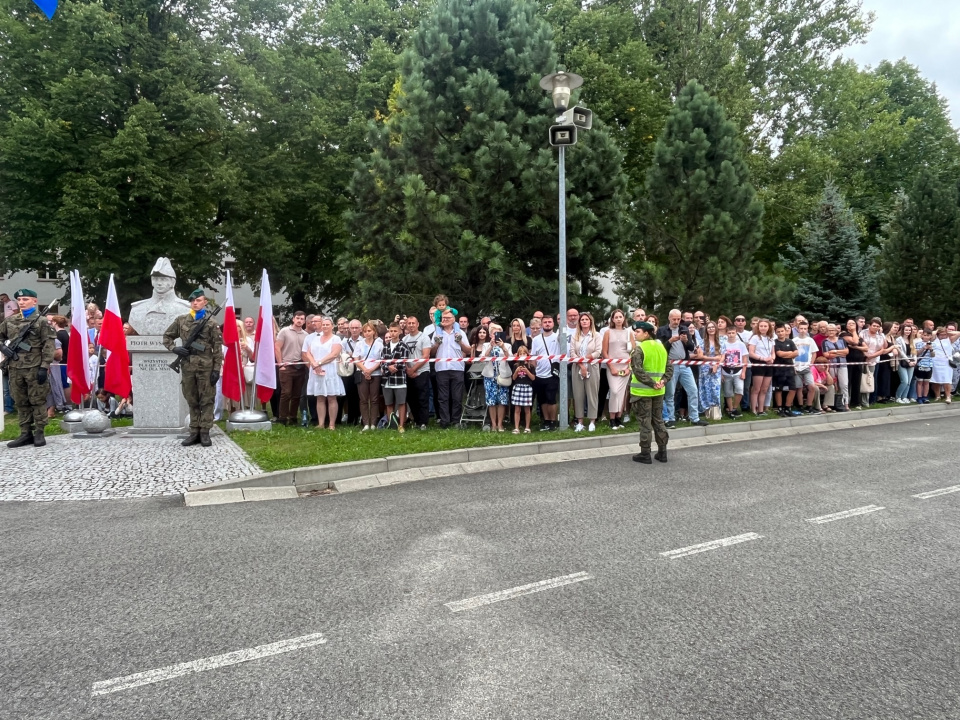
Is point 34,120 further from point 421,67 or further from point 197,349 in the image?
point 197,349

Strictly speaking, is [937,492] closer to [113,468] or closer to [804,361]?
[804,361]

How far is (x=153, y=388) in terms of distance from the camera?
1067 cm

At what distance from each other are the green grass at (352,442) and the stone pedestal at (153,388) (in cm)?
105

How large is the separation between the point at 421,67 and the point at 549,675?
48.0 ft

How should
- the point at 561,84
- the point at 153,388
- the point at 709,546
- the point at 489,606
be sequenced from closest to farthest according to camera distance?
the point at 489,606 → the point at 709,546 → the point at 153,388 → the point at 561,84

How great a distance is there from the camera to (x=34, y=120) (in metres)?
21.4

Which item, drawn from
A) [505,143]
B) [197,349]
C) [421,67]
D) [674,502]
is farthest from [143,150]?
[674,502]

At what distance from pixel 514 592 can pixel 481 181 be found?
37.9ft

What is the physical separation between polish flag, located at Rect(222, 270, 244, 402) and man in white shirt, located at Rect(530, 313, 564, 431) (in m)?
4.77

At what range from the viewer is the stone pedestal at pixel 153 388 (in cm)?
1067

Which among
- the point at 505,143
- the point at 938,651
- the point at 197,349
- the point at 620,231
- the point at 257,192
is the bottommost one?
the point at 938,651

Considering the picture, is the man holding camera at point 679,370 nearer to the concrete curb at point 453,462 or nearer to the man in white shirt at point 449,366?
the concrete curb at point 453,462

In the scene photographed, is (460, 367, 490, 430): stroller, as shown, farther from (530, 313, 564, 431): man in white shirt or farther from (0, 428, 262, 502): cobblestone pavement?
(0, 428, 262, 502): cobblestone pavement

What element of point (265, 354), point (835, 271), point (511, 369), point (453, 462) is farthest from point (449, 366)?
point (835, 271)
